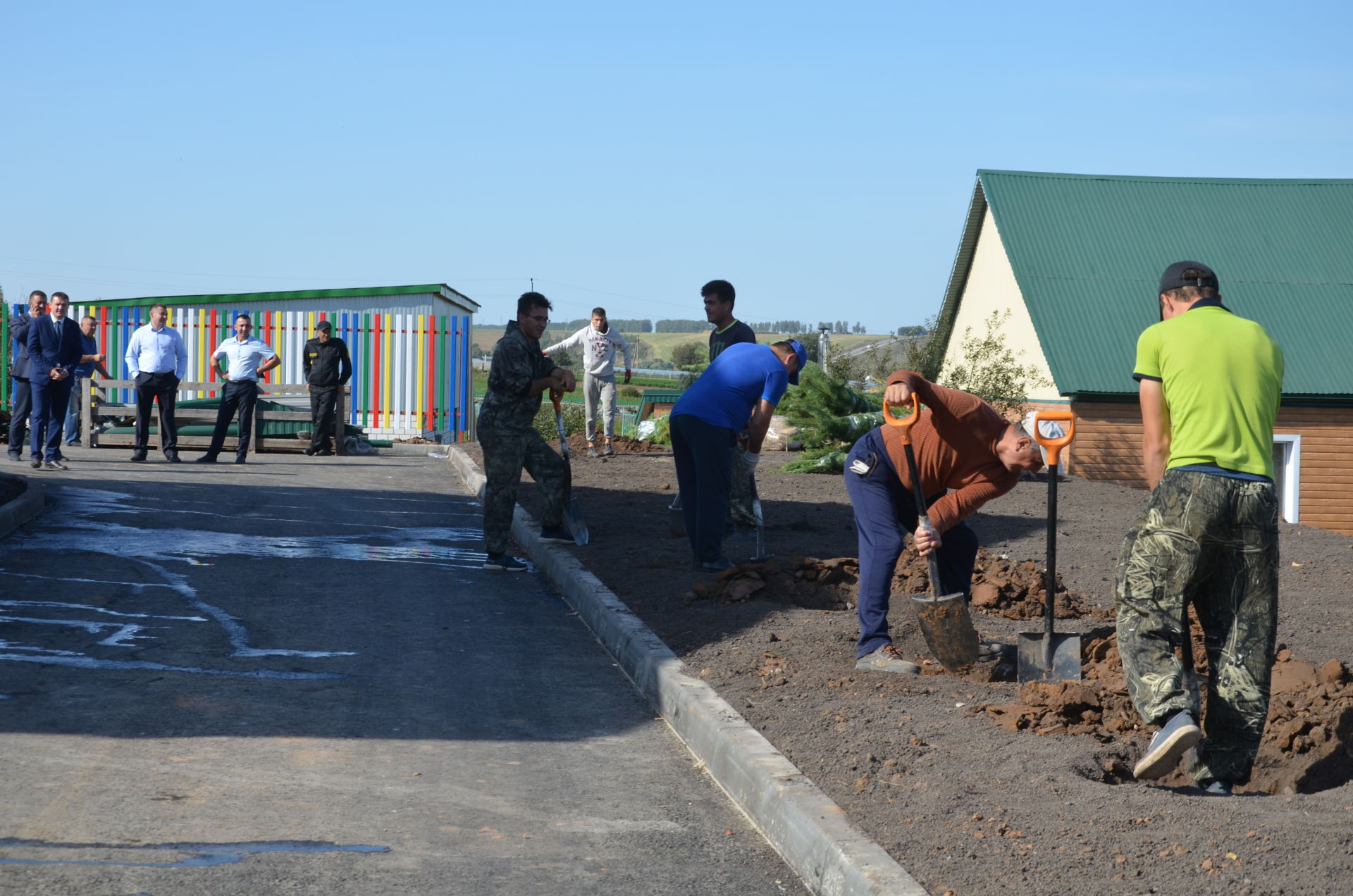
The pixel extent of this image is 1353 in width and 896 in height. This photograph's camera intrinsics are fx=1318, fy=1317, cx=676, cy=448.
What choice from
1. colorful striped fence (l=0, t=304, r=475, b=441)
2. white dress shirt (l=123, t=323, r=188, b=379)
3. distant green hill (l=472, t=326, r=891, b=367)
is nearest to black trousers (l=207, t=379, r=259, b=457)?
white dress shirt (l=123, t=323, r=188, b=379)

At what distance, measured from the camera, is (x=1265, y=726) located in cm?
504

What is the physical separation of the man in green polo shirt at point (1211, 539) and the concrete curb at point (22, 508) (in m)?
8.55

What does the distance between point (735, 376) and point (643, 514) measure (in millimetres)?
4053

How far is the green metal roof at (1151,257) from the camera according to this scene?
21.1 meters

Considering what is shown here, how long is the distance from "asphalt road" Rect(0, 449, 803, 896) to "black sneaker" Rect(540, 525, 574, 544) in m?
0.84

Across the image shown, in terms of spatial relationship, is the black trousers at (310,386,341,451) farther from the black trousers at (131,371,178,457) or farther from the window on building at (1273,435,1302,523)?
the window on building at (1273,435,1302,523)

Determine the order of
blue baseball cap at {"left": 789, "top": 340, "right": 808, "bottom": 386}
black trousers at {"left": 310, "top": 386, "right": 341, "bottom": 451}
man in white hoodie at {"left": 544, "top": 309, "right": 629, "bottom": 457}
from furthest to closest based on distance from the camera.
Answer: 1. black trousers at {"left": 310, "top": 386, "right": 341, "bottom": 451}
2. man in white hoodie at {"left": 544, "top": 309, "right": 629, "bottom": 457}
3. blue baseball cap at {"left": 789, "top": 340, "right": 808, "bottom": 386}

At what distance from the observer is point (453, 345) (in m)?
26.6

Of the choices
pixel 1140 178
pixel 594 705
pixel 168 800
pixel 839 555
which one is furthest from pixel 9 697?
pixel 1140 178

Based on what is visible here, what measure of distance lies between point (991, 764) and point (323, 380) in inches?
680

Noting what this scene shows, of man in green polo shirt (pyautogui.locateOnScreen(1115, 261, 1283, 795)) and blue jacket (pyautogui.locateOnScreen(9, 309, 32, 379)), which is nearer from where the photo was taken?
man in green polo shirt (pyautogui.locateOnScreen(1115, 261, 1283, 795))

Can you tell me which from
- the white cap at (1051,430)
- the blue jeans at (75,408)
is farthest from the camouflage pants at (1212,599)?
the blue jeans at (75,408)

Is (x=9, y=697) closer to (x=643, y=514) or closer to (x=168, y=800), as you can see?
(x=168, y=800)

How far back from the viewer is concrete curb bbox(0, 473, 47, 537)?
33.2 feet
